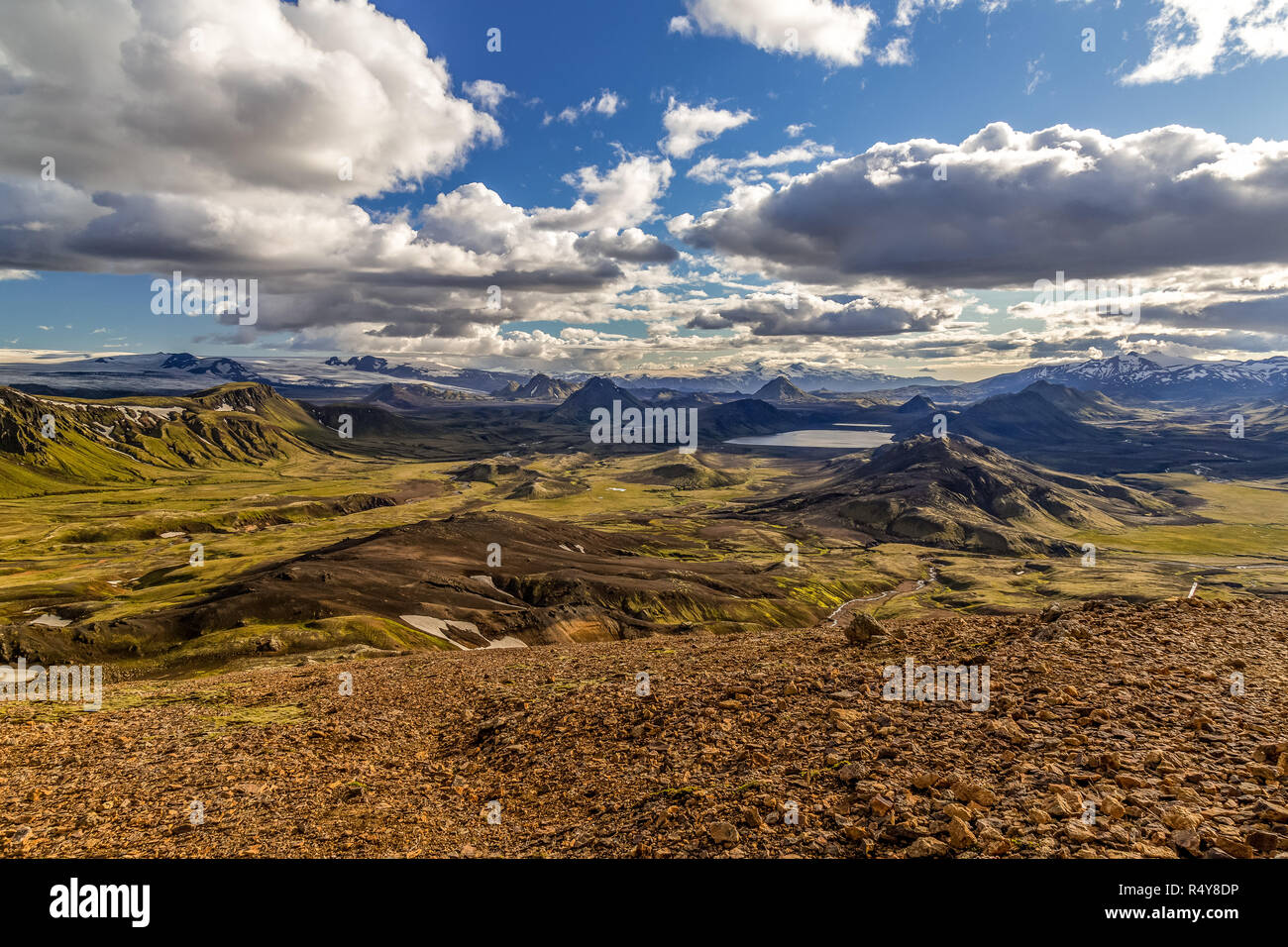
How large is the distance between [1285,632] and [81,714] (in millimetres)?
43633

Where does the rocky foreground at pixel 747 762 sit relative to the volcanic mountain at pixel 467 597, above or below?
above

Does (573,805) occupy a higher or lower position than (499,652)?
higher

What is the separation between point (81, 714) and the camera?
937 inches

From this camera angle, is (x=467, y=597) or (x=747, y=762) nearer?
(x=747, y=762)

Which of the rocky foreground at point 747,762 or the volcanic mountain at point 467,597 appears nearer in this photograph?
the rocky foreground at point 747,762

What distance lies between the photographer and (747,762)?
49.7 ft

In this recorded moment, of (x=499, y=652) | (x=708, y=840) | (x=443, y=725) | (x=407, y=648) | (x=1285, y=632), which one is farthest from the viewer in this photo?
(x=407, y=648)

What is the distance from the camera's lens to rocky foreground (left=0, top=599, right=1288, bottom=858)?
11.2m

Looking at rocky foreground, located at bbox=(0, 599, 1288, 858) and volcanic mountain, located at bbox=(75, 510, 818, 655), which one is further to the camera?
volcanic mountain, located at bbox=(75, 510, 818, 655)

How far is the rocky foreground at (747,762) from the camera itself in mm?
11250
